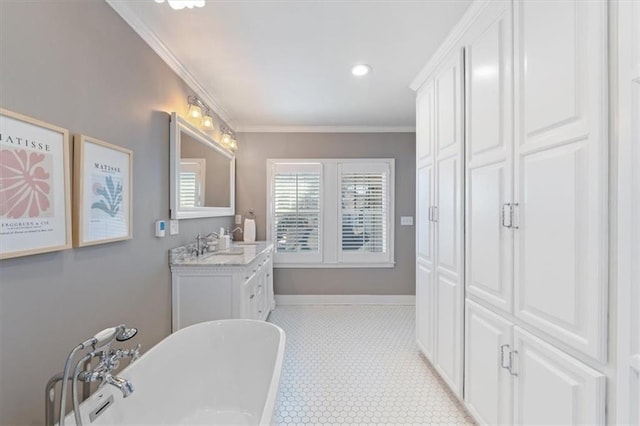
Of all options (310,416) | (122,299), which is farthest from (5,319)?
(310,416)

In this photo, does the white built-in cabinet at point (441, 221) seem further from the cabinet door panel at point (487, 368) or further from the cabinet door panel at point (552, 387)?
the cabinet door panel at point (552, 387)

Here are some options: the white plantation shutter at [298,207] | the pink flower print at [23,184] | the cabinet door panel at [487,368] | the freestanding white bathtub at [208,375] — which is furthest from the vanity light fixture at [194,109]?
the cabinet door panel at [487,368]

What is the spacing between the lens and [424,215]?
2541 millimetres

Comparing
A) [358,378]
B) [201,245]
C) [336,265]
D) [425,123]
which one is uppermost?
[425,123]

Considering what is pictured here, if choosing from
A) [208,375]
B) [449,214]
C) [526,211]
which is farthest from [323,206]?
[526,211]

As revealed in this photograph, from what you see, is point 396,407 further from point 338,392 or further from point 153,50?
point 153,50

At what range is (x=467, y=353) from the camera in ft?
6.00

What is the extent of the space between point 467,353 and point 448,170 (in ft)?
3.90

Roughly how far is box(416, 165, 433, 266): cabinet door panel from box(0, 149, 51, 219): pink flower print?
7.67 ft

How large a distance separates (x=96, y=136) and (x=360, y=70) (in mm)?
1932

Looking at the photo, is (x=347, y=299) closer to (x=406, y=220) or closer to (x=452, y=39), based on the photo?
(x=406, y=220)

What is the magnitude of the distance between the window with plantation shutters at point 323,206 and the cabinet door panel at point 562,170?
2830mm

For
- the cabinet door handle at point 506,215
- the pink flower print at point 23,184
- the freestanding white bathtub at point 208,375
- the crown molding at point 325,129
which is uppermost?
the crown molding at point 325,129

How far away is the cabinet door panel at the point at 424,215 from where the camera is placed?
2430mm
